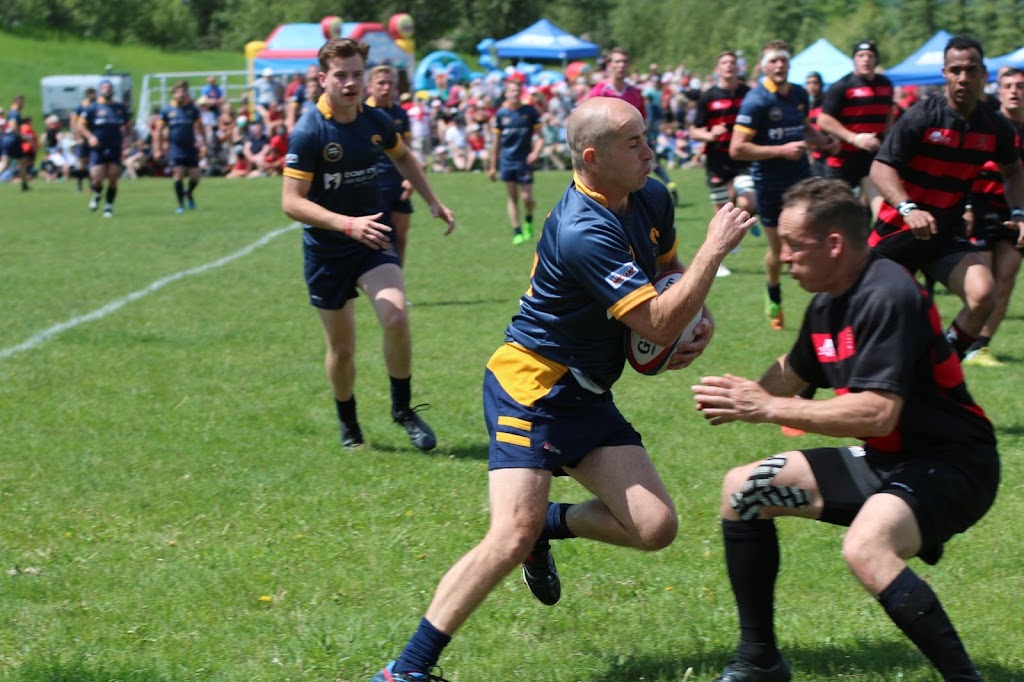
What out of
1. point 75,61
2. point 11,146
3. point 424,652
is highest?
point 424,652

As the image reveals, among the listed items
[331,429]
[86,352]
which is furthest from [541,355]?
[86,352]

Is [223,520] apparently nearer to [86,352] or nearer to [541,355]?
[541,355]

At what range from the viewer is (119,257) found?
638 inches

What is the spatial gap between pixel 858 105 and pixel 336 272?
7389 millimetres

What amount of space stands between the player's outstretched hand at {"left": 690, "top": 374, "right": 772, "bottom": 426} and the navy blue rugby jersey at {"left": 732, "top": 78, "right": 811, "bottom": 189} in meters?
7.89

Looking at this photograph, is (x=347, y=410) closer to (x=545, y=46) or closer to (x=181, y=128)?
(x=181, y=128)

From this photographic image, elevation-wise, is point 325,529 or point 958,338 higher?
point 958,338

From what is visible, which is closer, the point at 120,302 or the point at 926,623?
the point at 926,623

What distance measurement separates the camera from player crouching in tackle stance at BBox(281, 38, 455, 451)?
686cm

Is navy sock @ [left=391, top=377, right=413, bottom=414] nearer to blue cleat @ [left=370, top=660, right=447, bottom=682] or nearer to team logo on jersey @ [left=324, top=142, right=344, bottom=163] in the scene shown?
team logo on jersey @ [left=324, top=142, right=344, bottom=163]

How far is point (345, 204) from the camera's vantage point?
23.7 feet

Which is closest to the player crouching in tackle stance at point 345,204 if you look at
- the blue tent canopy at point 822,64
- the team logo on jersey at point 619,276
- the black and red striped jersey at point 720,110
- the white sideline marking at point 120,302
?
the team logo on jersey at point 619,276

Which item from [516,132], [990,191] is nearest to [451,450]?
[990,191]

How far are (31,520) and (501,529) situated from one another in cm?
305
